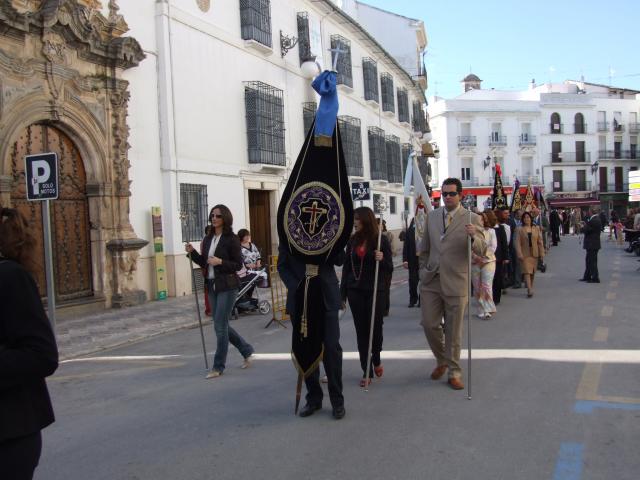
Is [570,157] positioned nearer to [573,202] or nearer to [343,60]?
[573,202]

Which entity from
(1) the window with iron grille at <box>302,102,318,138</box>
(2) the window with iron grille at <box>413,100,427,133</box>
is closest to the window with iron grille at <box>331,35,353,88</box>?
(1) the window with iron grille at <box>302,102,318,138</box>

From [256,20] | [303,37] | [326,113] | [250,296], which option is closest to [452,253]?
[326,113]

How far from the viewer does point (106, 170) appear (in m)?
13.1

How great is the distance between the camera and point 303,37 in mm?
21656

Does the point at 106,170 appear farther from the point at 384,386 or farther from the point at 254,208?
the point at 384,386

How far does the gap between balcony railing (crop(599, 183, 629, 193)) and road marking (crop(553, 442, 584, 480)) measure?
205 ft

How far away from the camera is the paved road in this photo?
4.08 meters

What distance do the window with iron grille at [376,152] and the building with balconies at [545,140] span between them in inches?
1098

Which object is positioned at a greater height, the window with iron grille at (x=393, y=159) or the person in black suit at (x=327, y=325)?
the window with iron grille at (x=393, y=159)

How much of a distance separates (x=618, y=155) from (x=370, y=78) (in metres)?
43.0

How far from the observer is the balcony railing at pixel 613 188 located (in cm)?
6106

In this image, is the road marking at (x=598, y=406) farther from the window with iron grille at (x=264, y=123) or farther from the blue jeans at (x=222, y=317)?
the window with iron grille at (x=264, y=123)

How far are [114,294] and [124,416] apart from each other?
8161 mm

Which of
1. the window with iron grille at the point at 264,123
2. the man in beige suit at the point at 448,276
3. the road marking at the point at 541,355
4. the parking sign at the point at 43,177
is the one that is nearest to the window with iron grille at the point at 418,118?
the window with iron grille at the point at 264,123
